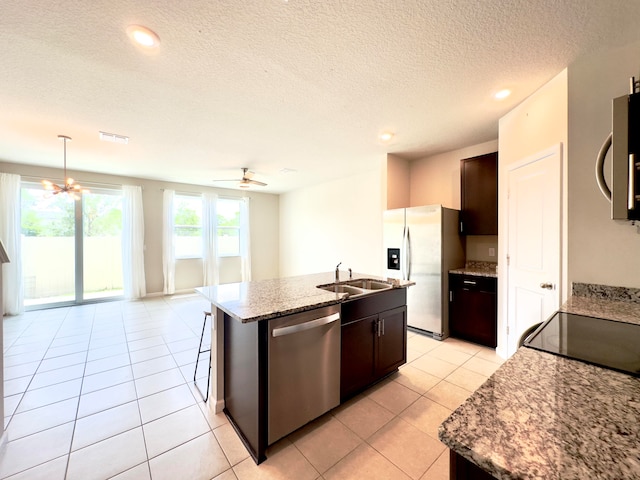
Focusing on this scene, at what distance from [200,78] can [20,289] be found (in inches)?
209

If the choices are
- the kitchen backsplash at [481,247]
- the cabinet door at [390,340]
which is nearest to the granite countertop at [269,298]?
the cabinet door at [390,340]

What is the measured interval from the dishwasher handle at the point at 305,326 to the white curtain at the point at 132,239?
541 cm

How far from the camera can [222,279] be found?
686 centimetres

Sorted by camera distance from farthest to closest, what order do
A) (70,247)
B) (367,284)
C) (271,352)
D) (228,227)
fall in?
1. (228,227)
2. (70,247)
3. (367,284)
4. (271,352)

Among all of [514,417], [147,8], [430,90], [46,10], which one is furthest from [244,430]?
[430,90]

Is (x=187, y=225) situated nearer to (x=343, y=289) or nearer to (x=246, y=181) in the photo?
(x=246, y=181)

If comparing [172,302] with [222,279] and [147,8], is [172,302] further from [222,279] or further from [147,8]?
[147,8]

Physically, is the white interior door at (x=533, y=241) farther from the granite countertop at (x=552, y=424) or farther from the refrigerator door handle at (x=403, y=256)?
the granite countertop at (x=552, y=424)

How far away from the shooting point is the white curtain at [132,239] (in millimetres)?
5445

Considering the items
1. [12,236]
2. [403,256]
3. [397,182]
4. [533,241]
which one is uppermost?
[397,182]

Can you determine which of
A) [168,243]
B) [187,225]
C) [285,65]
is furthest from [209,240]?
[285,65]

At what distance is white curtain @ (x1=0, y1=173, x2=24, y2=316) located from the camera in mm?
4336

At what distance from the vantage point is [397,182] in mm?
4297

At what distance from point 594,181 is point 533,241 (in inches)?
28.6
